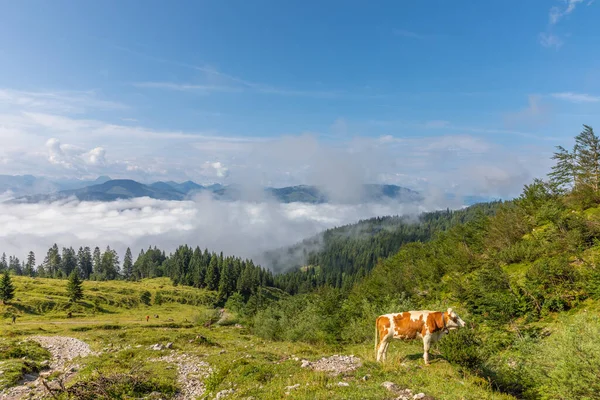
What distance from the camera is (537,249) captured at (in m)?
44.0

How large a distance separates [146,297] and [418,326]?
13407 centimetres

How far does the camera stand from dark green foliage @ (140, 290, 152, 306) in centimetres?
12225

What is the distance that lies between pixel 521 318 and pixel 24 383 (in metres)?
41.9

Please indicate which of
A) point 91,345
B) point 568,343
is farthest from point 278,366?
point 91,345

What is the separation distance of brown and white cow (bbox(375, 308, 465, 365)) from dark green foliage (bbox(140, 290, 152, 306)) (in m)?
128

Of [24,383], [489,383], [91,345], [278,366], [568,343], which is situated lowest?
[91,345]

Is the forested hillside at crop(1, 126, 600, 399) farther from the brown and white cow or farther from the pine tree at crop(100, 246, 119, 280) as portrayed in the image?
the pine tree at crop(100, 246, 119, 280)

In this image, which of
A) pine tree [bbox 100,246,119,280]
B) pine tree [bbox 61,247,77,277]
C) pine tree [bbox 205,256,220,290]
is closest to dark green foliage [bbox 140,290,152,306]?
pine tree [bbox 205,256,220,290]

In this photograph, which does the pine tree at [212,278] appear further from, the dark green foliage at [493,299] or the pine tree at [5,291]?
the dark green foliage at [493,299]

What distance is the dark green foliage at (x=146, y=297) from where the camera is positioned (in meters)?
122

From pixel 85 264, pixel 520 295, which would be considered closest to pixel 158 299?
pixel 85 264

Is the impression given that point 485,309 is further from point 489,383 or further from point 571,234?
point 489,383

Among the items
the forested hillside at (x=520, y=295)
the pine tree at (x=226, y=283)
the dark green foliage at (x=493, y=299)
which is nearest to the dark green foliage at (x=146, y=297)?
the pine tree at (x=226, y=283)

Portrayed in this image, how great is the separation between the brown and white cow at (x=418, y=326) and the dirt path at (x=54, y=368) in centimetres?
1767
